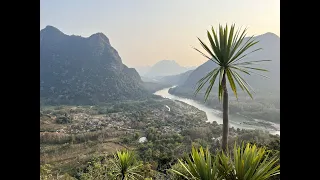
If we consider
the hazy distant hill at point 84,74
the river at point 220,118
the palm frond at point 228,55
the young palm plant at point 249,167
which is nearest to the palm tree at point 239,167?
the young palm plant at point 249,167

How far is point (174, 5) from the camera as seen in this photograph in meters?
17.3

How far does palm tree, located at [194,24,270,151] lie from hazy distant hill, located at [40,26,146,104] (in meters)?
10.8

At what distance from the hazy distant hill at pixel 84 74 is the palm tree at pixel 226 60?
10.8m

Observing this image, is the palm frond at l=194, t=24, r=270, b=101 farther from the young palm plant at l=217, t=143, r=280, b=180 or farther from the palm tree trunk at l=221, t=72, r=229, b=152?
the young palm plant at l=217, t=143, r=280, b=180

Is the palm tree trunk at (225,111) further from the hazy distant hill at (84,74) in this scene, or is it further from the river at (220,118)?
the hazy distant hill at (84,74)

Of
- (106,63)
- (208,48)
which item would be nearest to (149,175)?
(208,48)

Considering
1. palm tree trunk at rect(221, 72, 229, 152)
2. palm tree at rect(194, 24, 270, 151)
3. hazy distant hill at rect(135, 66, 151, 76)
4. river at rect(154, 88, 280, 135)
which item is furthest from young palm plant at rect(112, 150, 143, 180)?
hazy distant hill at rect(135, 66, 151, 76)

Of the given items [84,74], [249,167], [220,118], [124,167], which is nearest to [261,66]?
[220,118]

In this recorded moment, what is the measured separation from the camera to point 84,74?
52.4ft

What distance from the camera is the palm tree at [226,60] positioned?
11.2 feet

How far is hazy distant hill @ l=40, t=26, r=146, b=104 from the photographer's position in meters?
14.6
